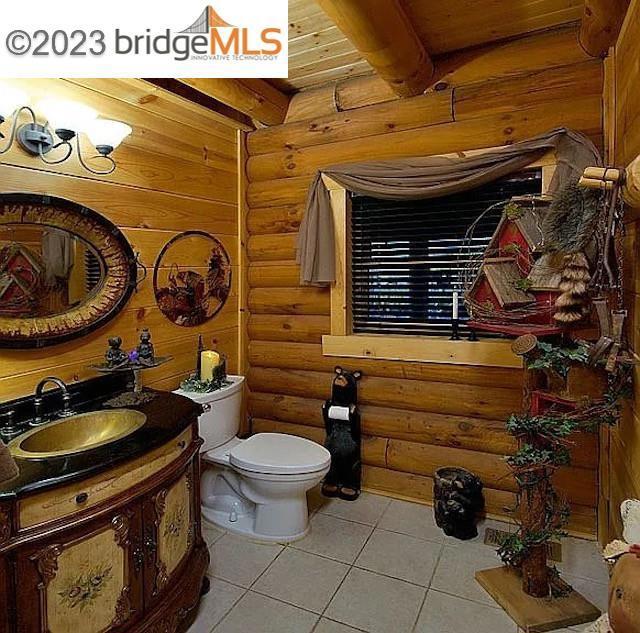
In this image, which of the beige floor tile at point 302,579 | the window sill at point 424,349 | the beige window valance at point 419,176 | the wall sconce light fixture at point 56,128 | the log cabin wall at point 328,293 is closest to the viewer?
the wall sconce light fixture at point 56,128

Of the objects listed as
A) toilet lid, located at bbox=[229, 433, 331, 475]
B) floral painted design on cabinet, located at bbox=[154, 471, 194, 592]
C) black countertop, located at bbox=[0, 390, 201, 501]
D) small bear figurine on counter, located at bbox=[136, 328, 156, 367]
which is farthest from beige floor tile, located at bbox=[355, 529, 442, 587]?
small bear figurine on counter, located at bbox=[136, 328, 156, 367]

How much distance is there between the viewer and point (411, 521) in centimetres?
257

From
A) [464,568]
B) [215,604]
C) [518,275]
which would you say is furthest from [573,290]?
[215,604]

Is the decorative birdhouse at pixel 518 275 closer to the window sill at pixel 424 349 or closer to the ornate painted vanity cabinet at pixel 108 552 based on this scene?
the window sill at pixel 424 349

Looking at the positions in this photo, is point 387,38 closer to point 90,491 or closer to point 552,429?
point 552,429

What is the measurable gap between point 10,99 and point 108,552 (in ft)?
5.75

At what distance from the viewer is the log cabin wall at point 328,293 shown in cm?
237

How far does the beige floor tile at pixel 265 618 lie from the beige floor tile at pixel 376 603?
0.38ft

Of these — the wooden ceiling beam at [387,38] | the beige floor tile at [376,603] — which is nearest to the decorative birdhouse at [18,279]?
the wooden ceiling beam at [387,38]

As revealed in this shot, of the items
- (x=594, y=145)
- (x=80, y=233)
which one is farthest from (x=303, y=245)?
(x=594, y=145)

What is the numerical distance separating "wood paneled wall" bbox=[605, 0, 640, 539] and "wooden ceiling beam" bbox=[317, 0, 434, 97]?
882 millimetres

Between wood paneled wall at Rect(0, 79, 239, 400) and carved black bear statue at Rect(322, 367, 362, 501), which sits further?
carved black bear statue at Rect(322, 367, 362, 501)

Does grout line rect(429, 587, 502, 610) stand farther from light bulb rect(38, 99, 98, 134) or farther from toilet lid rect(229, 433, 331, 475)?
light bulb rect(38, 99, 98, 134)

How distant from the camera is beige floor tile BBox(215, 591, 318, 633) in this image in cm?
179
